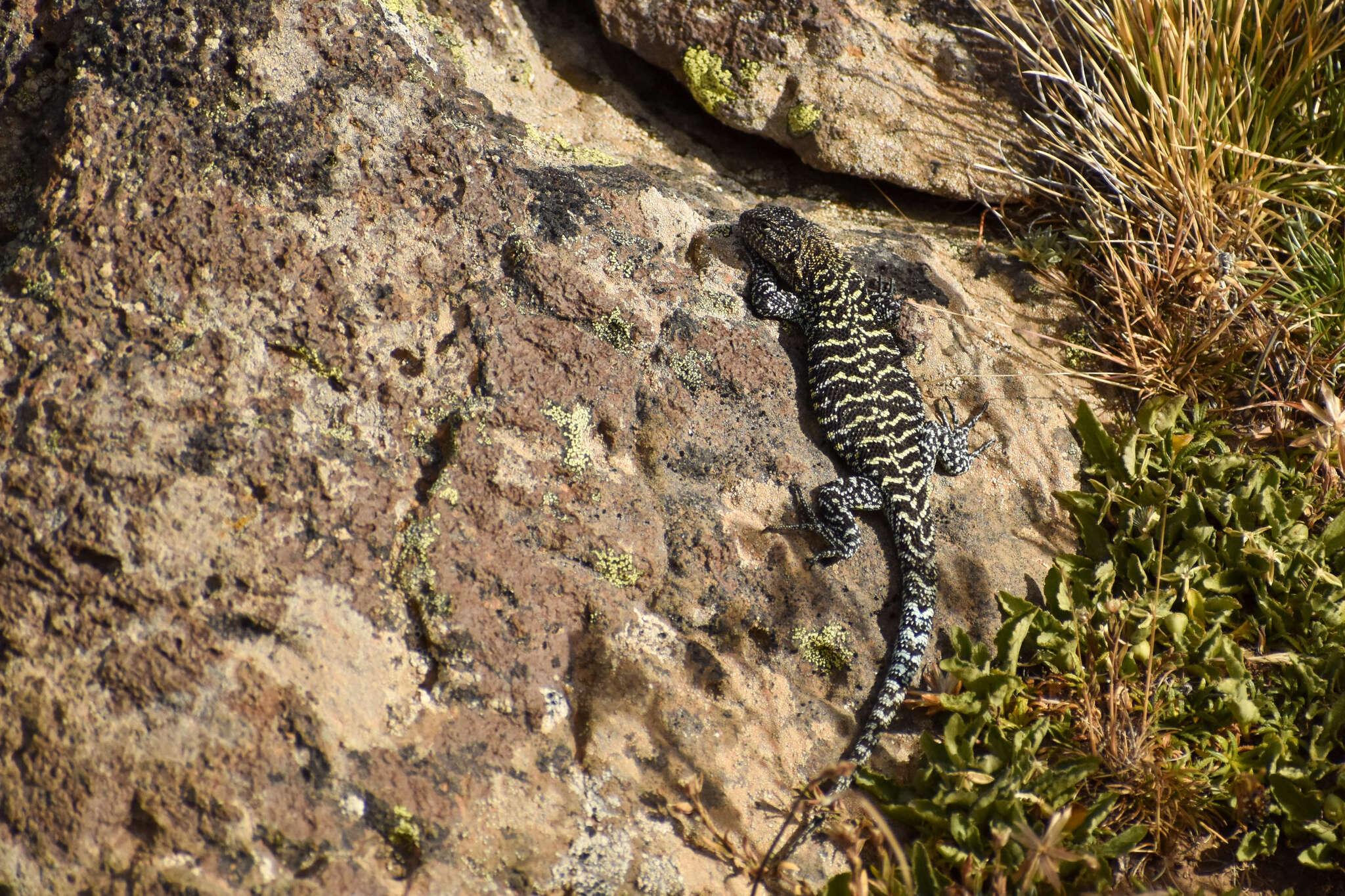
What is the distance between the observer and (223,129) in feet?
11.6

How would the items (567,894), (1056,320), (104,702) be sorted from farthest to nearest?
(1056,320)
(567,894)
(104,702)

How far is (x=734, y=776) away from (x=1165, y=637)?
6.50 ft

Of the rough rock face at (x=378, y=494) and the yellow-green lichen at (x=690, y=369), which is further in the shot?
the yellow-green lichen at (x=690, y=369)

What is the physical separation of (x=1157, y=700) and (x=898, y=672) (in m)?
1.09

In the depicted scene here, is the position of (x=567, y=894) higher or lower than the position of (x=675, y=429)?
lower

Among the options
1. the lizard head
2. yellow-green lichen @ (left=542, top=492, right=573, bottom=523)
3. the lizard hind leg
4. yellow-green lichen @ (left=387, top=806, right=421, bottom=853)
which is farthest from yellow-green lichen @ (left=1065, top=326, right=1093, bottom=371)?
yellow-green lichen @ (left=387, top=806, right=421, bottom=853)

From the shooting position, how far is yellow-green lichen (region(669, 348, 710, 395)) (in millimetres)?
3938

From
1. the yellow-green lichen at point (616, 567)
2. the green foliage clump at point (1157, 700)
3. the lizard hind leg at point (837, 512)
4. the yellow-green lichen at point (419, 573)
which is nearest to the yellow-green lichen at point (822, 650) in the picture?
the lizard hind leg at point (837, 512)

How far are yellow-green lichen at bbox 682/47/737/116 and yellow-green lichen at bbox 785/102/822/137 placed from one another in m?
0.36

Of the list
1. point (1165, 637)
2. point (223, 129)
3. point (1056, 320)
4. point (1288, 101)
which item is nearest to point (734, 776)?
point (1165, 637)

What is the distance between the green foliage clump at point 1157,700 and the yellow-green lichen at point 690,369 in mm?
1648

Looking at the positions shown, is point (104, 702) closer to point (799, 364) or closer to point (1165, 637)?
point (799, 364)

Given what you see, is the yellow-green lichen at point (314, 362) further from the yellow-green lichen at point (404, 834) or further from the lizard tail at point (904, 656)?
the lizard tail at point (904, 656)

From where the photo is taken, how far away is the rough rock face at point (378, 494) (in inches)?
112
